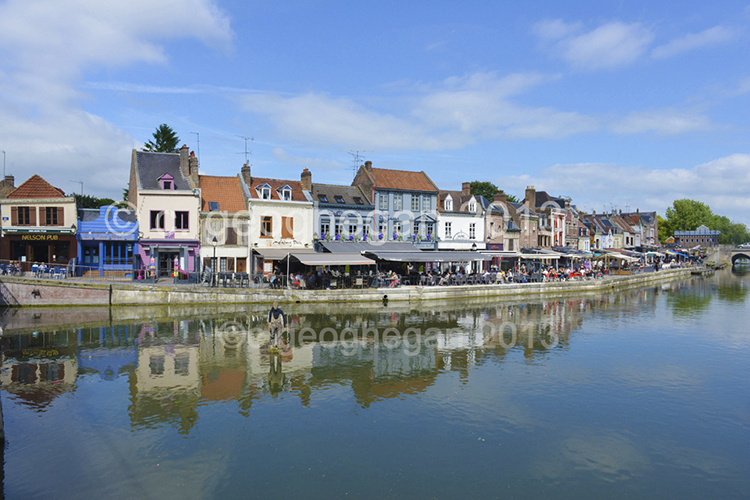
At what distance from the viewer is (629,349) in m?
20.3

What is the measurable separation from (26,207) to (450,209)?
117 ft

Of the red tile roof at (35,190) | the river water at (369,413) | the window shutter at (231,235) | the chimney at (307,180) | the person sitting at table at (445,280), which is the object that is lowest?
the river water at (369,413)

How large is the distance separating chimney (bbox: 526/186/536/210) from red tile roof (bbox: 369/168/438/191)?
57.9 ft

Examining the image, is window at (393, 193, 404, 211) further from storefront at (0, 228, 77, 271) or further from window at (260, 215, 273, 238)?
storefront at (0, 228, 77, 271)

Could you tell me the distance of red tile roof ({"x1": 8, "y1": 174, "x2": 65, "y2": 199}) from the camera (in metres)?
33.0

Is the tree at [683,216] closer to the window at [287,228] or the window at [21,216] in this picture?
the window at [287,228]

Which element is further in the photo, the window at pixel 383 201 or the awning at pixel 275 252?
the window at pixel 383 201

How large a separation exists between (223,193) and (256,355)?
23.7 meters

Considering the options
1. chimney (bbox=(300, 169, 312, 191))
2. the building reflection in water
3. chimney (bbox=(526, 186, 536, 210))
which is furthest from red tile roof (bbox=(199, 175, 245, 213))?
chimney (bbox=(526, 186, 536, 210))

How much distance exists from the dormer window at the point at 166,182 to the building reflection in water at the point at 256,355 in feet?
41.6

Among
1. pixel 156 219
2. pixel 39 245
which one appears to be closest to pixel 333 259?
pixel 156 219

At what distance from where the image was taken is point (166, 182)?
35719 mm

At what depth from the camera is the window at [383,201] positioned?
43125 millimetres

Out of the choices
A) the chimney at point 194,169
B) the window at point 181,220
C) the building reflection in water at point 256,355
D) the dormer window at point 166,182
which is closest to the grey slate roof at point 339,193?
the chimney at point 194,169
